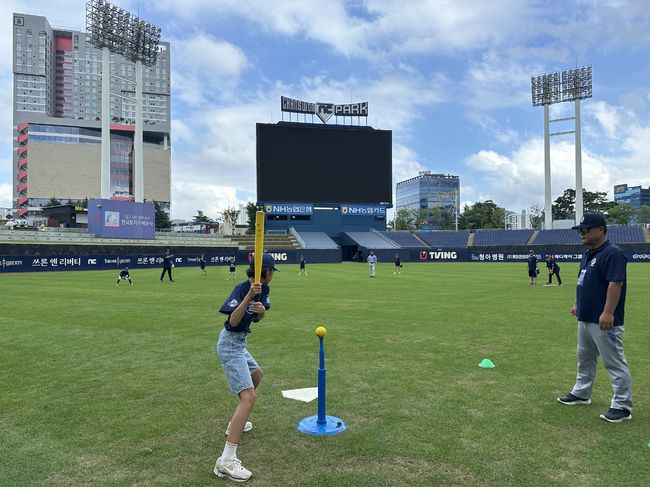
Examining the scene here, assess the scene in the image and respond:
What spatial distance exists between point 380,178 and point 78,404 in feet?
206

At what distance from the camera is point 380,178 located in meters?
66.8

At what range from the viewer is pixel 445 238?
74625mm

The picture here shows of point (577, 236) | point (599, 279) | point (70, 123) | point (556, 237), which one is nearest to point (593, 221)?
point (599, 279)

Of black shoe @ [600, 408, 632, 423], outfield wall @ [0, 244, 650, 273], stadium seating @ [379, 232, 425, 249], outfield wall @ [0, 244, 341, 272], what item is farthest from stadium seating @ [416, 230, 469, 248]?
black shoe @ [600, 408, 632, 423]

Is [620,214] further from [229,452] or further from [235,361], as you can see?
[229,452]

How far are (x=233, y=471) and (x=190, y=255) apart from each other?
4779 centimetres

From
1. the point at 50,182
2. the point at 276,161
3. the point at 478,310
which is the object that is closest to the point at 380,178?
the point at 276,161

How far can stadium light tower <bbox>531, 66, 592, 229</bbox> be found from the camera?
236ft

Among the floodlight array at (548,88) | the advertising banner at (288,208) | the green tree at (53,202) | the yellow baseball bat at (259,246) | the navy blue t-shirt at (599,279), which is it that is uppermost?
the floodlight array at (548,88)

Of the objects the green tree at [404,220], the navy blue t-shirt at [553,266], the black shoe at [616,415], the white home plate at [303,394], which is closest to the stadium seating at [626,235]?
the navy blue t-shirt at [553,266]

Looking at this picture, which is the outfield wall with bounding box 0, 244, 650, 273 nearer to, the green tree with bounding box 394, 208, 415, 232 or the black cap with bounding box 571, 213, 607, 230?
the black cap with bounding box 571, 213, 607, 230

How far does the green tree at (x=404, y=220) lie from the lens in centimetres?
14171

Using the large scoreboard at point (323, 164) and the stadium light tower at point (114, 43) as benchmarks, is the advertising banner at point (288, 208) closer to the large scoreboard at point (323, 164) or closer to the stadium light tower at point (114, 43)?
the large scoreboard at point (323, 164)

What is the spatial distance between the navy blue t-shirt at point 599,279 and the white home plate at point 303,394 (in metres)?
3.73
